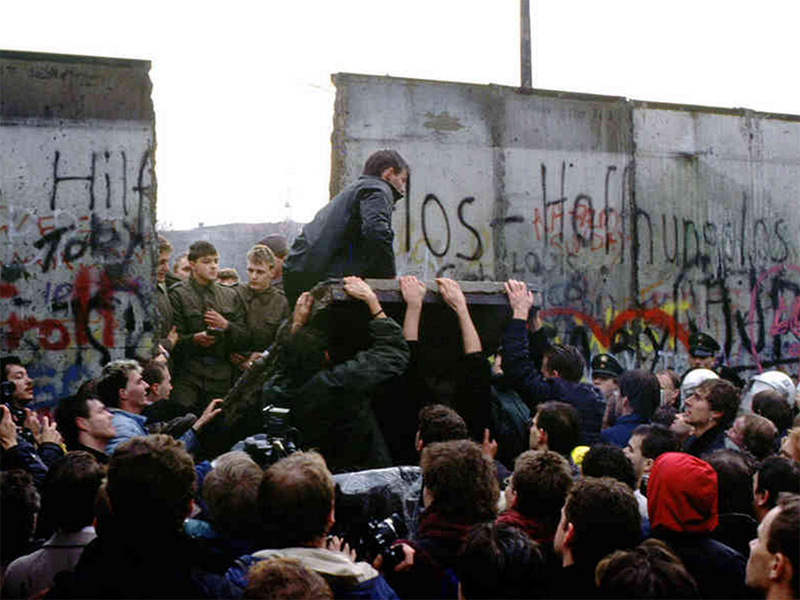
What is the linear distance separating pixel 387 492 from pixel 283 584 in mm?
1704

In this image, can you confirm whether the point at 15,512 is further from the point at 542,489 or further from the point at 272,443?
the point at 542,489

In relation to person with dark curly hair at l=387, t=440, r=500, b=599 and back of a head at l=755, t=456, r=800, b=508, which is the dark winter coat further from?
back of a head at l=755, t=456, r=800, b=508

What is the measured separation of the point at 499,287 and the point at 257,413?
1.61m

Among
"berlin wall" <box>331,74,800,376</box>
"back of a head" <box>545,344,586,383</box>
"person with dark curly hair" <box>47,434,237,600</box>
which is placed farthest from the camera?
"berlin wall" <box>331,74,800,376</box>

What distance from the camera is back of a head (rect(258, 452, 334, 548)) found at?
334 cm

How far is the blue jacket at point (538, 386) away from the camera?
582 centimetres

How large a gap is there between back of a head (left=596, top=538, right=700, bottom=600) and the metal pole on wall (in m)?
12.4

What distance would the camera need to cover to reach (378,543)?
11.7 ft

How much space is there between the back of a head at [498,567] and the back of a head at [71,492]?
1.49 m

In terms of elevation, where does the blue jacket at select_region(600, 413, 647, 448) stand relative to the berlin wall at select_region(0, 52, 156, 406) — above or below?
below

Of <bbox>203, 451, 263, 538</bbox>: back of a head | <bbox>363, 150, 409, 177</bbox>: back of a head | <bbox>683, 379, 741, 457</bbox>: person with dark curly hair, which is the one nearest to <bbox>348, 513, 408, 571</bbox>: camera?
<bbox>203, 451, 263, 538</bbox>: back of a head

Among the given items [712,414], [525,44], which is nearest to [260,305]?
[712,414]

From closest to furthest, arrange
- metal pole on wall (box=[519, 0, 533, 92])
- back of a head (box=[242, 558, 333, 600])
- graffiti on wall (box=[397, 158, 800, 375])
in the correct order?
back of a head (box=[242, 558, 333, 600]) < graffiti on wall (box=[397, 158, 800, 375]) < metal pole on wall (box=[519, 0, 533, 92])

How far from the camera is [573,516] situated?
11.8ft
